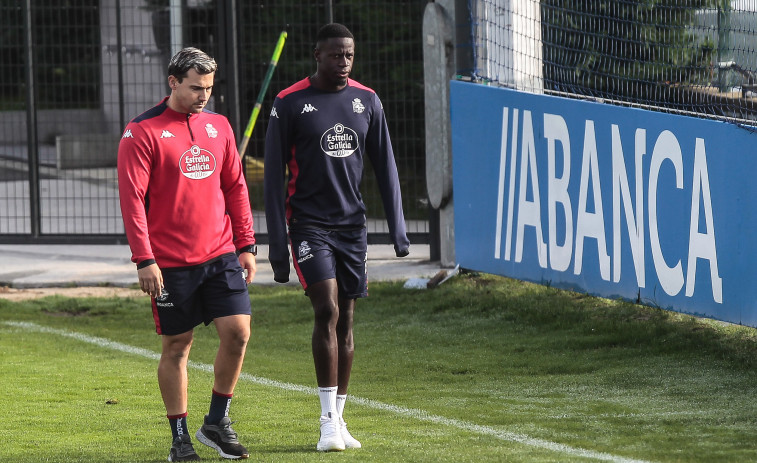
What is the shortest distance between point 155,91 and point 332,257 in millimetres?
10209

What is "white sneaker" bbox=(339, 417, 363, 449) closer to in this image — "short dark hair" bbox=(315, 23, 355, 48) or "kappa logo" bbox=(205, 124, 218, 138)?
"kappa logo" bbox=(205, 124, 218, 138)

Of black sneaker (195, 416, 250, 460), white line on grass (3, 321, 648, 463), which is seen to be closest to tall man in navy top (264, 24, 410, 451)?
black sneaker (195, 416, 250, 460)

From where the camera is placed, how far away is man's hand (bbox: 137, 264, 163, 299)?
562 centimetres

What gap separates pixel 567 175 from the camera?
9.85m

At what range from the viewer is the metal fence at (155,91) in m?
13.8

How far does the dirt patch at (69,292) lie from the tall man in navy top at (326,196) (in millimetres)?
5451

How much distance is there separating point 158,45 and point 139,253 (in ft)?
33.0

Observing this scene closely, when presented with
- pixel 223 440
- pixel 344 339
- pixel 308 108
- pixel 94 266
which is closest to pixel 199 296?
pixel 223 440

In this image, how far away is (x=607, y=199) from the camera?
940 cm

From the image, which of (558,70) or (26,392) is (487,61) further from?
(26,392)

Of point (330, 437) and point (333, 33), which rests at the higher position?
point (333, 33)

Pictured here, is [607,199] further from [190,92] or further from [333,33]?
[190,92]

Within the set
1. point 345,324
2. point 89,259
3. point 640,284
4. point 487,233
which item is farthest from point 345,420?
point 89,259

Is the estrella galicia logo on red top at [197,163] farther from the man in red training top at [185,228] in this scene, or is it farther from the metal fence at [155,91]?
the metal fence at [155,91]
